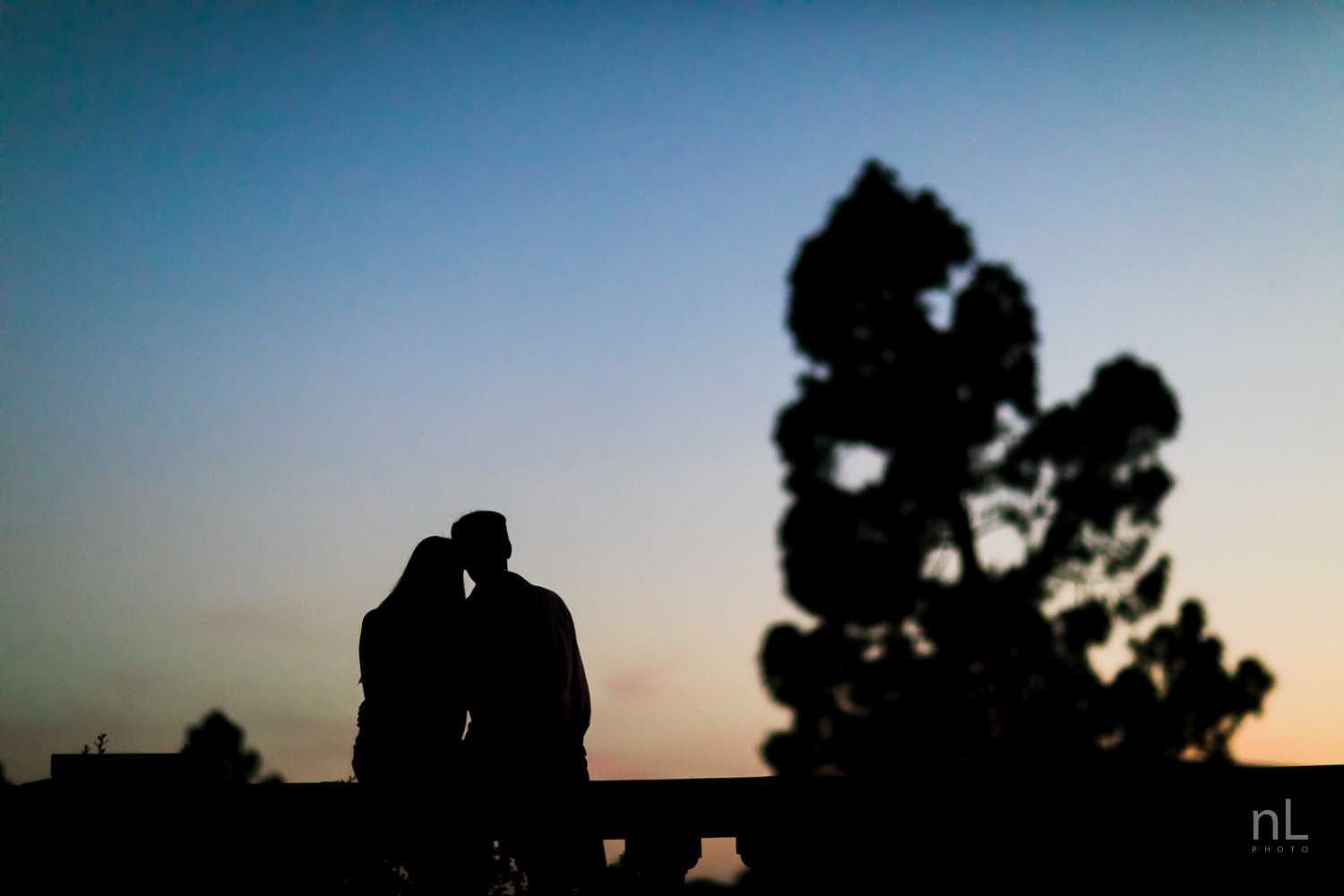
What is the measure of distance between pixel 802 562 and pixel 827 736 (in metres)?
2.63

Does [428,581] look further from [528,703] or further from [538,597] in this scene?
[528,703]

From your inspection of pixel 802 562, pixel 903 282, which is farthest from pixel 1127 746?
pixel 903 282

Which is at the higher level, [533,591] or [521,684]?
[533,591]

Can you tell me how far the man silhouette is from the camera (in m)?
3.65

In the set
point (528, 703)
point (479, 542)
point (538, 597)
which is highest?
point (479, 542)

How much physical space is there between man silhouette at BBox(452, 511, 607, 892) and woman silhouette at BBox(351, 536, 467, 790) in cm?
9

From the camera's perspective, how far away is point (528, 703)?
390 cm

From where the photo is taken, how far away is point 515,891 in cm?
368

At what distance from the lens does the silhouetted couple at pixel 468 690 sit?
378 cm

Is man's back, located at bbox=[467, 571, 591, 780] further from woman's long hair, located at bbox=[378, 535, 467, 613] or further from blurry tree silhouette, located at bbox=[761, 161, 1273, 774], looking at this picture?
blurry tree silhouette, located at bbox=[761, 161, 1273, 774]

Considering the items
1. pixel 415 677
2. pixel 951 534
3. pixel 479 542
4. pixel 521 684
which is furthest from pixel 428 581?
pixel 951 534

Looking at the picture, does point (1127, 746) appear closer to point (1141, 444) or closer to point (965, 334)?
point (1141, 444)

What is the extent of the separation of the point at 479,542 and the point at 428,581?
9.8 inches

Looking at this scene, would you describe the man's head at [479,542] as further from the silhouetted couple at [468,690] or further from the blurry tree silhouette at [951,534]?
the blurry tree silhouette at [951,534]
